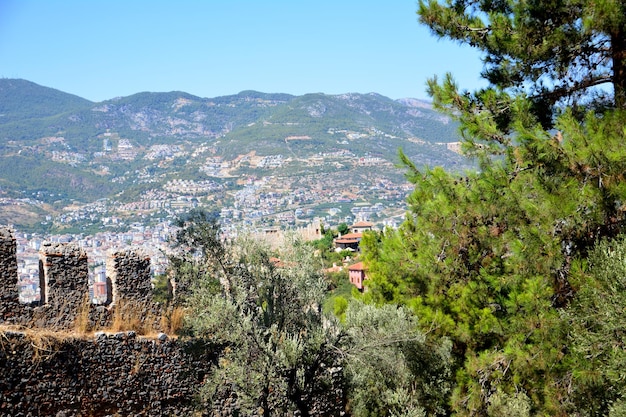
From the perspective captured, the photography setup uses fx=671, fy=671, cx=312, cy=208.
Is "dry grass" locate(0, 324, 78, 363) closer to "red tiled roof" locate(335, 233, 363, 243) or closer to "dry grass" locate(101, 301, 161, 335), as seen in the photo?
"dry grass" locate(101, 301, 161, 335)

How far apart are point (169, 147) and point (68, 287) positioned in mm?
160010

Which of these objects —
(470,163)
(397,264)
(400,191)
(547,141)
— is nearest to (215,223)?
(397,264)

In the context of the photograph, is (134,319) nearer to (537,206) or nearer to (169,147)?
(537,206)

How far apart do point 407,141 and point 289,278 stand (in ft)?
499

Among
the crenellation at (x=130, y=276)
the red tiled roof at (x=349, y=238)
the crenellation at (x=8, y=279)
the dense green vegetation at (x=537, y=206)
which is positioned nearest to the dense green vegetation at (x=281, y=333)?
the crenellation at (x=130, y=276)

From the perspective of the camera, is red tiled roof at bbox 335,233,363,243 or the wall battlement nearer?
the wall battlement

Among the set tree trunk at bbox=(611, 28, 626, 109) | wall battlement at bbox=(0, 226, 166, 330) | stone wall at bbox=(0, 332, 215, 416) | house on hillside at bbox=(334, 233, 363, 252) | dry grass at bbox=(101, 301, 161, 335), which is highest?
tree trunk at bbox=(611, 28, 626, 109)

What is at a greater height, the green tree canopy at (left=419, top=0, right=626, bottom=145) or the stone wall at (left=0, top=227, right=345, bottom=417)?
the green tree canopy at (left=419, top=0, right=626, bottom=145)

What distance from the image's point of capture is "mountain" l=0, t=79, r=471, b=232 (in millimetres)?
116137

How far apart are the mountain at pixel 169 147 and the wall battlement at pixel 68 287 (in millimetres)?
90232

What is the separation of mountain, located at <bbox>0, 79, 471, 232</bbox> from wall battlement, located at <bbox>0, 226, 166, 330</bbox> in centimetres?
9023

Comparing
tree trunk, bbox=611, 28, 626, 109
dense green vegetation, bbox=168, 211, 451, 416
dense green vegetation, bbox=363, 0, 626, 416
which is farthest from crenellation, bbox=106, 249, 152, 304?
tree trunk, bbox=611, 28, 626, 109

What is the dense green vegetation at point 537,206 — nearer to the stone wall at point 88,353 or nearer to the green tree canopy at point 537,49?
the green tree canopy at point 537,49

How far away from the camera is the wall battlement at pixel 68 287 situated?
832cm
